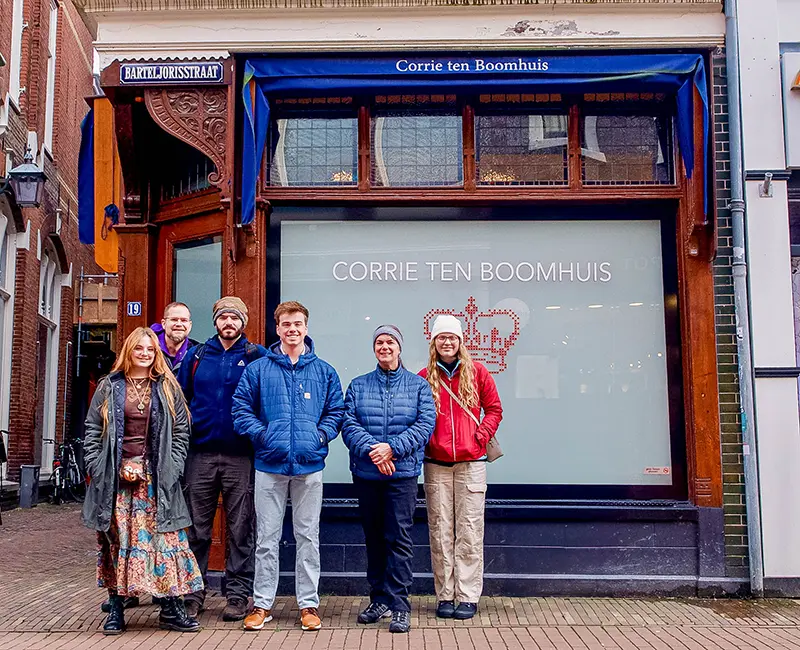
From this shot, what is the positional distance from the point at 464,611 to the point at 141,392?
260 cm

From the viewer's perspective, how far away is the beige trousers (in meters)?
6.26

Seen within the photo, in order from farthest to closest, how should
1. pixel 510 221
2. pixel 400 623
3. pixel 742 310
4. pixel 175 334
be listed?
1. pixel 510 221
2. pixel 742 310
3. pixel 175 334
4. pixel 400 623

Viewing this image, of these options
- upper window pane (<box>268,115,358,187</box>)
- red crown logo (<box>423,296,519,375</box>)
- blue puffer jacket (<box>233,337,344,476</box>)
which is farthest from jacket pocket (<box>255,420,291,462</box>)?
upper window pane (<box>268,115,358,187</box>)

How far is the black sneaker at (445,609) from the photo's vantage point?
6.24 m

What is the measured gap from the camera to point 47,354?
1886cm

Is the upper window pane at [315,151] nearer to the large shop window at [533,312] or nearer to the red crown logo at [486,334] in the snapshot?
the large shop window at [533,312]

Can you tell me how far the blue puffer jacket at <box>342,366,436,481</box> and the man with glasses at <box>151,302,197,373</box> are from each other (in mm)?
1270

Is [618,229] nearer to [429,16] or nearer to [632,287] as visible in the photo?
[632,287]

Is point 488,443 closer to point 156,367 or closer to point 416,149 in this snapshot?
point 156,367

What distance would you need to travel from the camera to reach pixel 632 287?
7.51 meters

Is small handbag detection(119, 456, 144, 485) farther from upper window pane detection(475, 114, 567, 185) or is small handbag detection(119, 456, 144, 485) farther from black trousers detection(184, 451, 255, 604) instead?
upper window pane detection(475, 114, 567, 185)

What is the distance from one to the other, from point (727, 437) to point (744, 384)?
43cm

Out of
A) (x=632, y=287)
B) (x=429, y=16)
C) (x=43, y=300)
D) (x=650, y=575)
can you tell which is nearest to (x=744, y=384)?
(x=632, y=287)

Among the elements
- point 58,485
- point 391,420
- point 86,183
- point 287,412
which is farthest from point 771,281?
point 58,485
